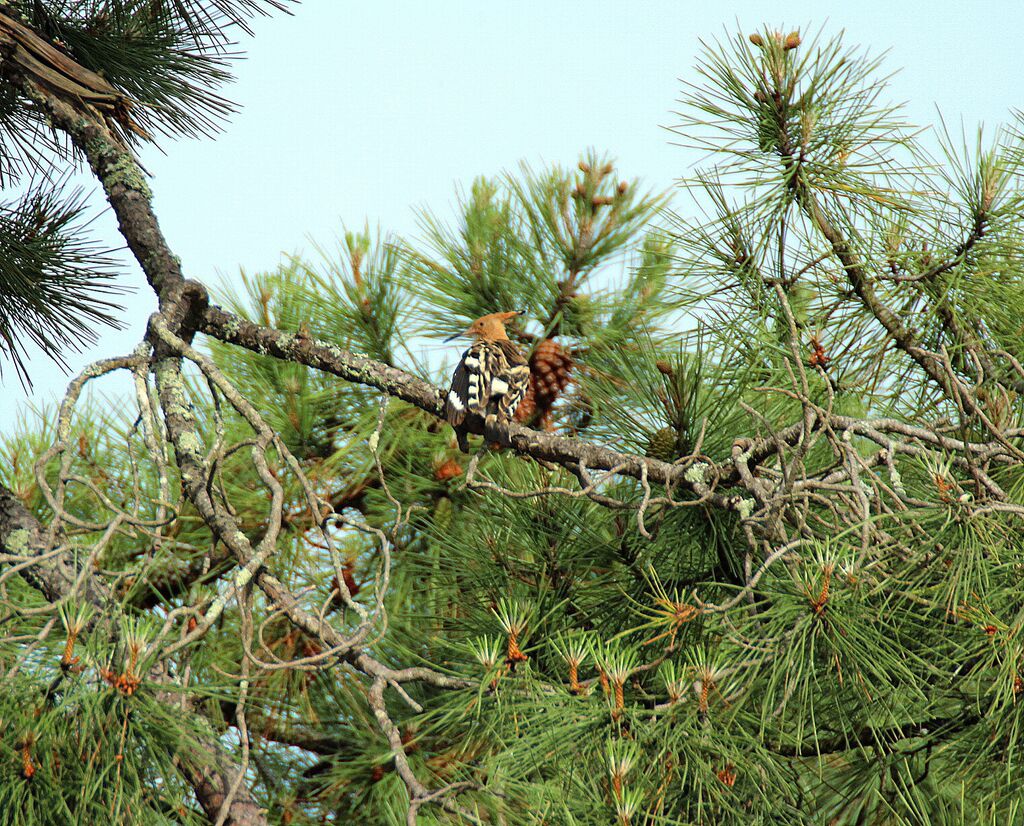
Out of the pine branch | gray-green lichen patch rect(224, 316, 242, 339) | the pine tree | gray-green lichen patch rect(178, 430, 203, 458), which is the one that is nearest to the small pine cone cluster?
the pine tree

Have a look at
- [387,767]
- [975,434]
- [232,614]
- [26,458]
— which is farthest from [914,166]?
[26,458]

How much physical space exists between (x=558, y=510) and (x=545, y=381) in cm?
76

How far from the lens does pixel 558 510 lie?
175 cm

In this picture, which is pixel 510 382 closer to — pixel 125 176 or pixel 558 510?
pixel 558 510

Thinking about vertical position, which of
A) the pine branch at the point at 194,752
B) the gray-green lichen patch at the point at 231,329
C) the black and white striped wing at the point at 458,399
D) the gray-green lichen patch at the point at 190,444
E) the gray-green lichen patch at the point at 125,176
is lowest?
the pine branch at the point at 194,752

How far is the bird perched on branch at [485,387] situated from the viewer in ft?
5.35

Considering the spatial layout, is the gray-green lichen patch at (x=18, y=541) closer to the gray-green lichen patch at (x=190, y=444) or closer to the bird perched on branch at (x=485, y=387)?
the gray-green lichen patch at (x=190, y=444)

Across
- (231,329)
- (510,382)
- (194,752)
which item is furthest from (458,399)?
(194,752)

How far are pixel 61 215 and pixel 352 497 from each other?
0.91 m

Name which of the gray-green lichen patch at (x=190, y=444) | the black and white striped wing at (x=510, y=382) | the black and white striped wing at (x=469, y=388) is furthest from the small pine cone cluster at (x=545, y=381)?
the gray-green lichen patch at (x=190, y=444)

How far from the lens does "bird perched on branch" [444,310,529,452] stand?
1631 millimetres

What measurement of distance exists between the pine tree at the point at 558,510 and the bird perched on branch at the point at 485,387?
1.8 inches

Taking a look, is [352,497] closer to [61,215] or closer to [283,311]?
[283,311]

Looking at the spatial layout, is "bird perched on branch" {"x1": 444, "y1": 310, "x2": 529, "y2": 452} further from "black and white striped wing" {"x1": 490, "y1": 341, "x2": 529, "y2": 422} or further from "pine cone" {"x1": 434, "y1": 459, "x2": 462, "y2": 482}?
"pine cone" {"x1": 434, "y1": 459, "x2": 462, "y2": 482}
